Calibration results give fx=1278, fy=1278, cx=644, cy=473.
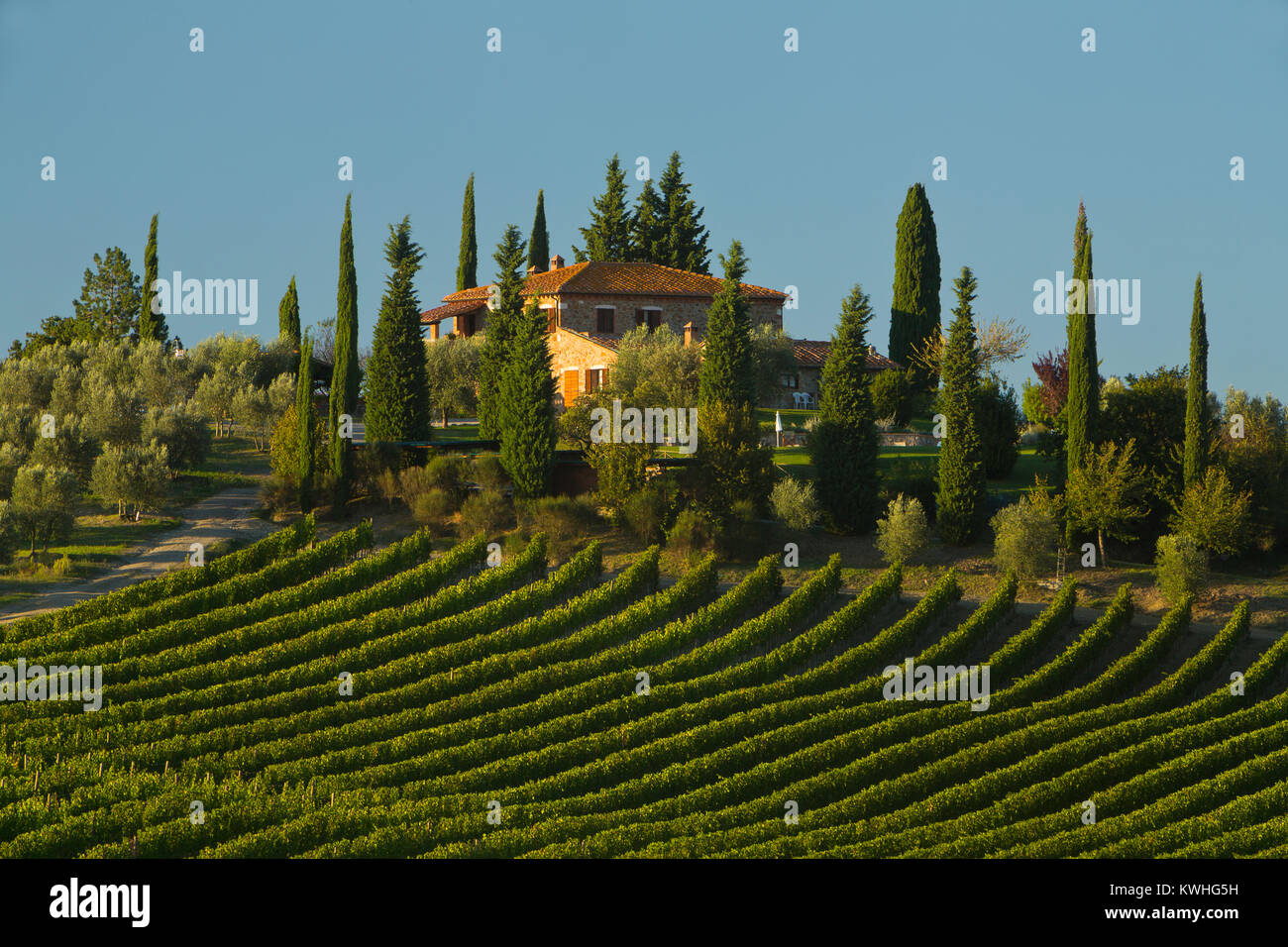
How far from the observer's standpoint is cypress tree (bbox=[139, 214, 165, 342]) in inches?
1967

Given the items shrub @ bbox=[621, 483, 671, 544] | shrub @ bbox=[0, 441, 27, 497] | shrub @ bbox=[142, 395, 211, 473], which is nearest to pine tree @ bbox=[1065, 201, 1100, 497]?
shrub @ bbox=[621, 483, 671, 544]

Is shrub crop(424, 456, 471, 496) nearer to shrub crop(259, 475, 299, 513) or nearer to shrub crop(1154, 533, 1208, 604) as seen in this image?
shrub crop(259, 475, 299, 513)

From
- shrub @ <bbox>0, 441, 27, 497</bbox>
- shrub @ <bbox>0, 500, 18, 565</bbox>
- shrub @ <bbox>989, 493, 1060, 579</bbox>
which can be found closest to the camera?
shrub @ <bbox>0, 500, 18, 565</bbox>

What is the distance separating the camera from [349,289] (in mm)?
36844

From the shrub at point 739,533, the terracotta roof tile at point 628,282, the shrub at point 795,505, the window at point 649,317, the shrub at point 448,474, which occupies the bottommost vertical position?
the shrub at point 739,533

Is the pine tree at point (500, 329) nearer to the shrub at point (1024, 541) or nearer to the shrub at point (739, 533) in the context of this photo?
the shrub at point (739, 533)

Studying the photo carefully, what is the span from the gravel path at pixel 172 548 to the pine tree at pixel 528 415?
22.1 feet

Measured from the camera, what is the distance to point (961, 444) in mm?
33375

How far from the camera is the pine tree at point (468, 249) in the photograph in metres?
66.8

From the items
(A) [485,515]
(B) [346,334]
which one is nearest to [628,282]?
(B) [346,334]

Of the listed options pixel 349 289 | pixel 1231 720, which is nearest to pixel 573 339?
pixel 349 289

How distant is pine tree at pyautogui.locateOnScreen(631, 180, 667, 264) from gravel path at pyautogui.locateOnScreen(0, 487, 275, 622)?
3241 cm

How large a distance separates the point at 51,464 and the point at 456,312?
26903mm

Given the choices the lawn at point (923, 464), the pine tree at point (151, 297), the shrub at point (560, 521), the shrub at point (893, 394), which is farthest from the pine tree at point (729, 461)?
the pine tree at point (151, 297)
